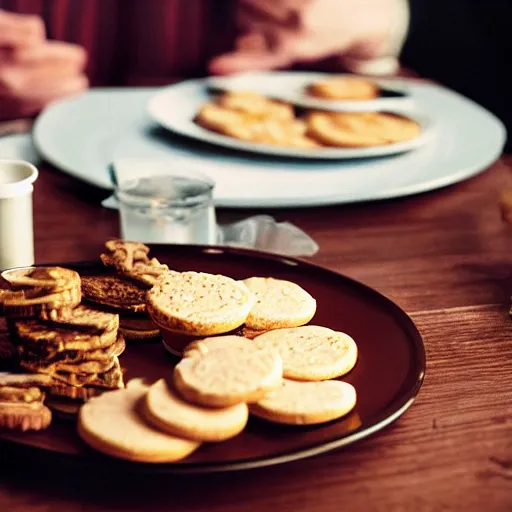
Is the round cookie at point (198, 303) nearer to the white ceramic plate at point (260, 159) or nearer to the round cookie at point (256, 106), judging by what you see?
the white ceramic plate at point (260, 159)

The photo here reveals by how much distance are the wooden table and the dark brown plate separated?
3cm

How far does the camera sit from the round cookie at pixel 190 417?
54cm

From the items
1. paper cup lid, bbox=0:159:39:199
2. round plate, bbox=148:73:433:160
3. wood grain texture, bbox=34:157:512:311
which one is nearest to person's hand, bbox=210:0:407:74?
round plate, bbox=148:73:433:160

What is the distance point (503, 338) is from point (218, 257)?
0.93 feet

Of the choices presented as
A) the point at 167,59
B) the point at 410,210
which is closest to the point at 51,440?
the point at 410,210

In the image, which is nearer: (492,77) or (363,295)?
(363,295)

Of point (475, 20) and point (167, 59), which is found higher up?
point (475, 20)

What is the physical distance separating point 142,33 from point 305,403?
176 centimetres

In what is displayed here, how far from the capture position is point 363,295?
772mm

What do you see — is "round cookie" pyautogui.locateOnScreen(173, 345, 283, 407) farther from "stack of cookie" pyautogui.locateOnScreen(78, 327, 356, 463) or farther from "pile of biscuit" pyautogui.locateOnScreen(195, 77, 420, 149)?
"pile of biscuit" pyautogui.locateOnScreen(195, 77, 420, 149)

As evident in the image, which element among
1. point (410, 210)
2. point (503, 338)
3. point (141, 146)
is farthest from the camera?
point (141, 146)

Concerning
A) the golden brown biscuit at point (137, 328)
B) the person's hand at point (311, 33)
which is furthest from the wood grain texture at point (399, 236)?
the person's hand at point (311, 33)

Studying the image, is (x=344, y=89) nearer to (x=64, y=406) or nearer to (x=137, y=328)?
(x=137, y=328)

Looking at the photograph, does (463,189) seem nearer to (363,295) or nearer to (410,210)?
(410,210)
